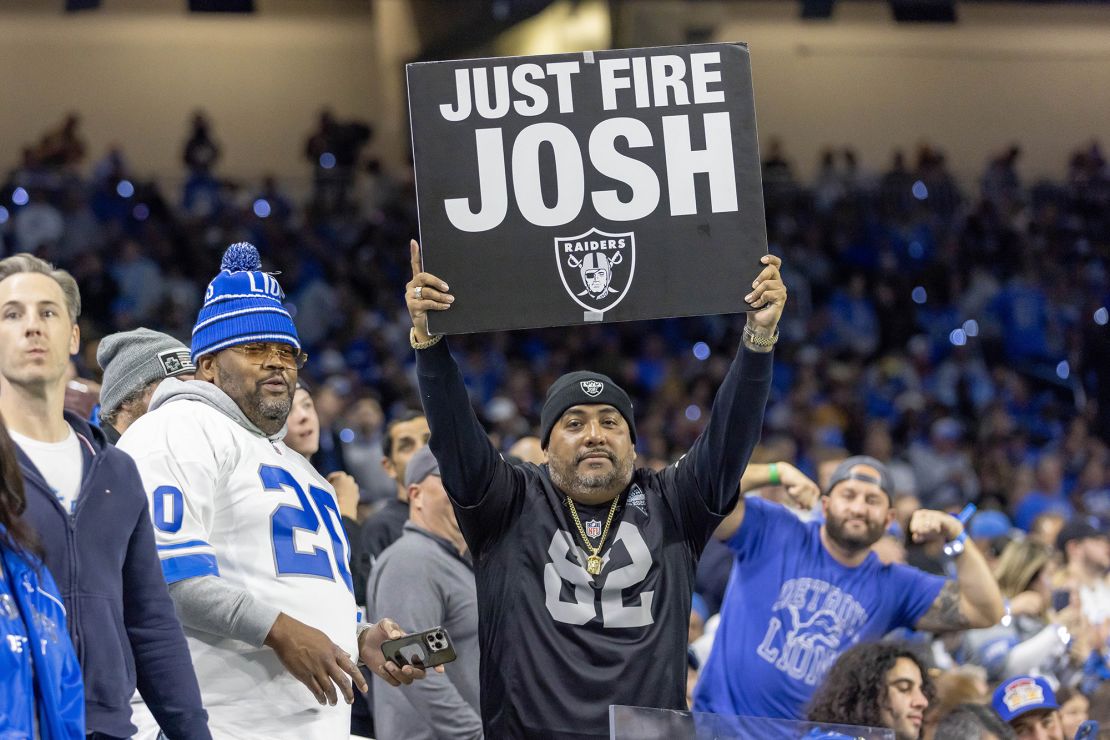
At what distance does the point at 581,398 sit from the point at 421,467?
39.6 inches

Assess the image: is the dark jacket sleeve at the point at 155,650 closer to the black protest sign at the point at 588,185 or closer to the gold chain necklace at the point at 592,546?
the black protest sign at the point at 588,185

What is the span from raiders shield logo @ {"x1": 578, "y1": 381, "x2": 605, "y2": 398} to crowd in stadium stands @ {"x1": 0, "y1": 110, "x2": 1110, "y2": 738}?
10.8 feet

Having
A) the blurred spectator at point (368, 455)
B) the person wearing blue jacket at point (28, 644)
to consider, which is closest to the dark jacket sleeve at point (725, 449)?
the person wearing blue jacket at point (28, 644)

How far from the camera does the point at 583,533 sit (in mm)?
3893

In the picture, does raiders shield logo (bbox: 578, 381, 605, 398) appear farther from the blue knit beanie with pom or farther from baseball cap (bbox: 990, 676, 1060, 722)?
baseball cap (bbox: 990, 676, 1060, 722)

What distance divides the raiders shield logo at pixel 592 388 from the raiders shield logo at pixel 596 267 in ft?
1.26

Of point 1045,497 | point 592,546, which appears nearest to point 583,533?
point 592,546

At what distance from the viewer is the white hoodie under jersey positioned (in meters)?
3.34

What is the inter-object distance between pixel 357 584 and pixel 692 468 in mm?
1680

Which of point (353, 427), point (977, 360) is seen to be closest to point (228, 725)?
point (353, 427)

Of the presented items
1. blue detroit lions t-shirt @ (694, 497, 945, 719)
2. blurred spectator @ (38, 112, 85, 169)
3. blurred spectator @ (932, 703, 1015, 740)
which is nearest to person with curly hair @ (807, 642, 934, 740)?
blurred spectator @ (932, 703, 1015, 740)

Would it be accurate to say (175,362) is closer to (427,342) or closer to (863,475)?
(427,342)

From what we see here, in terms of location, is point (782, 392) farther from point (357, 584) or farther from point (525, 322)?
point (525, 322)

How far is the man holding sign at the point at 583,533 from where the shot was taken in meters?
3.73
